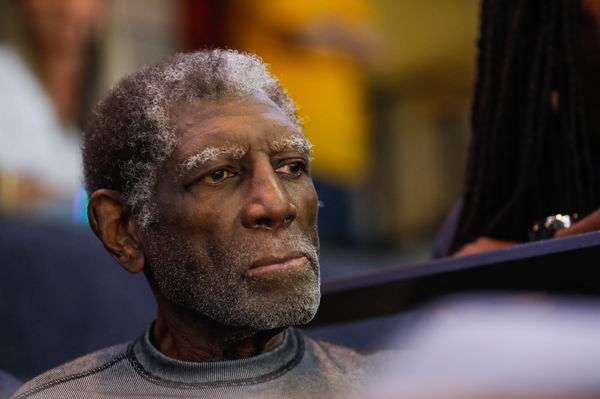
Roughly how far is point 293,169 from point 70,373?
53 centimetres

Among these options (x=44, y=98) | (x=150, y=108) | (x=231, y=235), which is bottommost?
(x=231, y=235)

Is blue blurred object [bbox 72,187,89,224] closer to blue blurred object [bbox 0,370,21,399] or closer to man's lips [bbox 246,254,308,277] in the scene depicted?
blue blurred object [bbox 0,370,21,399]

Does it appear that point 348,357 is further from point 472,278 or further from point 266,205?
point 266,205

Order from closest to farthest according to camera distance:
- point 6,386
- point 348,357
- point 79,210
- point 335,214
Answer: point 348,357 → point 6,386 → point 79,210 → point 335,214

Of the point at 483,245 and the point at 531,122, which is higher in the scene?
the point at 531,122

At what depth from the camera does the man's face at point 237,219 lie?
1.48 metres

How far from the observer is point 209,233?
1.52 meters

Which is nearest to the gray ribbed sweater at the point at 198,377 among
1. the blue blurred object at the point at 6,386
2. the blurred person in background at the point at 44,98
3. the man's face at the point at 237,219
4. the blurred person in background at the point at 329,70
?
the man's face at the point at 237,219

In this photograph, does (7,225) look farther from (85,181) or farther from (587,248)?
(587,248)

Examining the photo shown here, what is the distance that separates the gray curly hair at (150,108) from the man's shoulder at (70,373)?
0.26m

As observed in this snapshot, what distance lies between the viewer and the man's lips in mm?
1474

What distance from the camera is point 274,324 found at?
4.83 feet

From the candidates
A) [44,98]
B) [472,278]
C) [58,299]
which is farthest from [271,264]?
[44,98]

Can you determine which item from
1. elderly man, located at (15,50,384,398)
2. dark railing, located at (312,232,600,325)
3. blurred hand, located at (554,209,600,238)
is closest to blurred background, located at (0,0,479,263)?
dark railing, located at (312,232,600,325)
